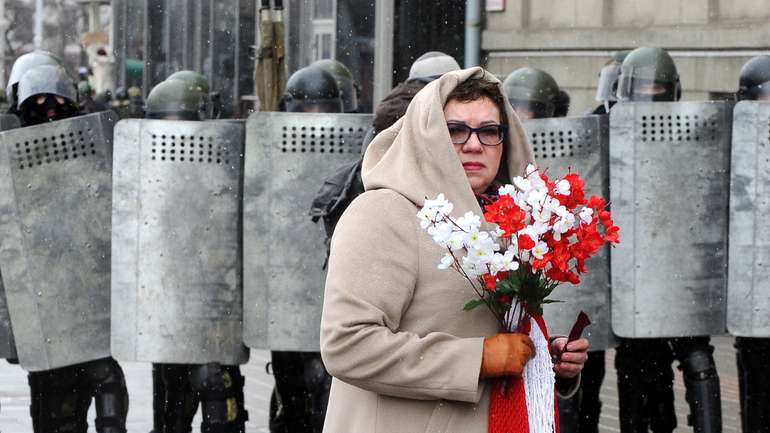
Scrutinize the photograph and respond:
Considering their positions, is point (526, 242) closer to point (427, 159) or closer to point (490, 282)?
point (490, 282)

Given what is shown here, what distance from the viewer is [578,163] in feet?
21.4

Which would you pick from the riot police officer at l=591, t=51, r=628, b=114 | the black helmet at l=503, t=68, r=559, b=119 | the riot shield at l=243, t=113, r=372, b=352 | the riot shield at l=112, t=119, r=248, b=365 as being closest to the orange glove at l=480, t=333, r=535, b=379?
the riot shield at l=243, t=113, r=372, b=352

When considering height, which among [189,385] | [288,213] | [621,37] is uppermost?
[621,37]

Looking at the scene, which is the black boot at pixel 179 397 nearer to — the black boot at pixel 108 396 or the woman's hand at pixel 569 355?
the black boot at pixel 108 396

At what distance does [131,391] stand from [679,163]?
171 inches

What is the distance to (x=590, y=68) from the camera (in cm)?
1510

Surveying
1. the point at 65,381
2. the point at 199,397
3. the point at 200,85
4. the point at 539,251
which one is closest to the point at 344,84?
the point at 200,85

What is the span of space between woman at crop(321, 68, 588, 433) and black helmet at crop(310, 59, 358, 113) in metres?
4.09

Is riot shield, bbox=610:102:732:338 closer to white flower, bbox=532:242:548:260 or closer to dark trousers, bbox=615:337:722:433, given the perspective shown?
dark trousers, bbox=615:337:722:433

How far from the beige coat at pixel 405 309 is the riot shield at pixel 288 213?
301cm

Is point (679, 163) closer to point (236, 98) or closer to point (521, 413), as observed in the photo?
point (521, 413)

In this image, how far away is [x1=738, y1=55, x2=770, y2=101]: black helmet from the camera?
6.87 m

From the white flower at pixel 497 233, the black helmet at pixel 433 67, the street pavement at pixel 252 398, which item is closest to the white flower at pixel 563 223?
the white flower at pixel 497 233

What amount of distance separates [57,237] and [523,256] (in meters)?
3.57
